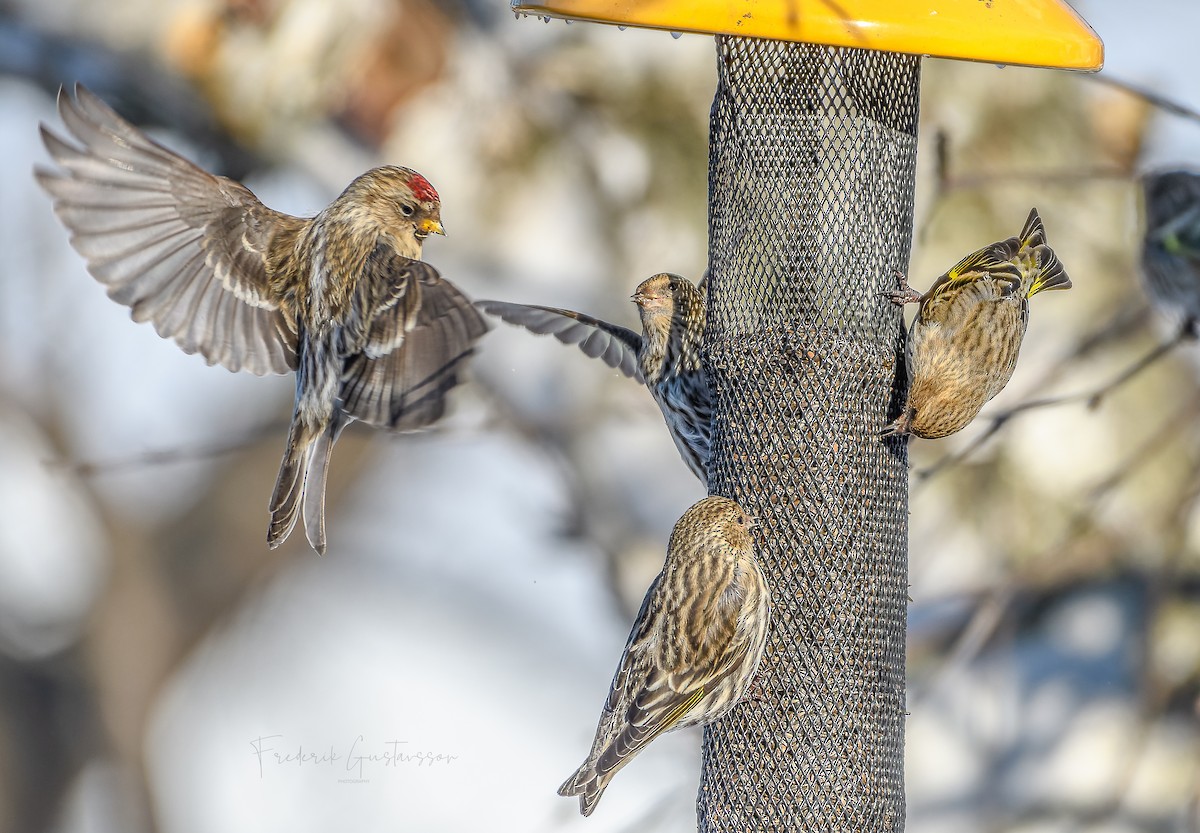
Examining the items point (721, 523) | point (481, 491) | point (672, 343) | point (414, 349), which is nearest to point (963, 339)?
point (721, 523)

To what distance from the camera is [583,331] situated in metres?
5.02

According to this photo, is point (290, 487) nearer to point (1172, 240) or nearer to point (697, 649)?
point (697, 649)

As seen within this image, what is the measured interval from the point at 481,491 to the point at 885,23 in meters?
5.58

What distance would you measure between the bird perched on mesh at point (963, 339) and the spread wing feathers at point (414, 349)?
46.0 inches

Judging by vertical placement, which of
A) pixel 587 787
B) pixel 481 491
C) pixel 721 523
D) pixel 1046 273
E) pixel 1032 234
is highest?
pixel 1032 234

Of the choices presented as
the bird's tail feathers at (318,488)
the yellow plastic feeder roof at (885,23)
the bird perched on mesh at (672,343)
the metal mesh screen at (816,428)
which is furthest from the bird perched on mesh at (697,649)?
the yellow plastic feeder roof at (885,23)

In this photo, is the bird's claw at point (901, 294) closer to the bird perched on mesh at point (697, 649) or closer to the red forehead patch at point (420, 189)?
the bird perched on mesh at point (697, 649)

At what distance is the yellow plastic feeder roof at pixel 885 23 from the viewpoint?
3471 millimetres

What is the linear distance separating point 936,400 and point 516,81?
4860 millimetres

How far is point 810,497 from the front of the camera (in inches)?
169

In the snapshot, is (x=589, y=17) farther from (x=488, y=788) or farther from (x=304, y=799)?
(x=304, y=799)

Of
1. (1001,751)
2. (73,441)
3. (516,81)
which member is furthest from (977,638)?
(73,441)

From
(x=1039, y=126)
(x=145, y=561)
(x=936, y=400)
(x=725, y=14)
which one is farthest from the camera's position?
(x=145, y=561)
